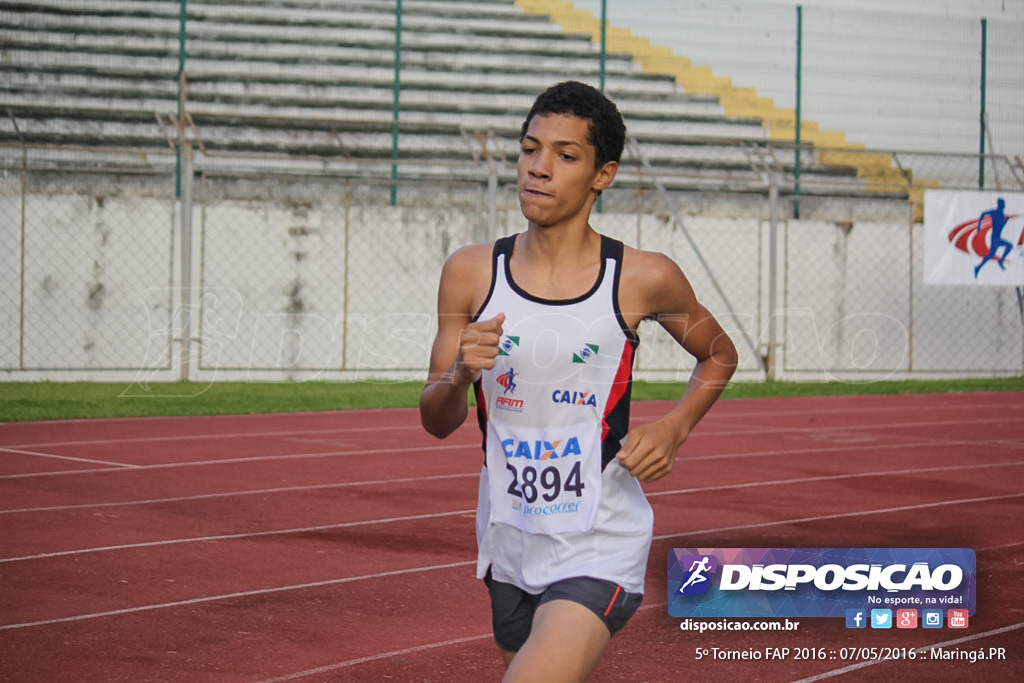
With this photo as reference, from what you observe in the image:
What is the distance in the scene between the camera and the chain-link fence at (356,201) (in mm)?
15672

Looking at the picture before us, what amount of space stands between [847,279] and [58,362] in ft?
33.8

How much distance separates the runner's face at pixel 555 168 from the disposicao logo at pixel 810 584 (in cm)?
222

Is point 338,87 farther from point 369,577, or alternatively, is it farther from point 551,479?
point 551,479

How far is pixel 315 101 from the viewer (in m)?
20.0

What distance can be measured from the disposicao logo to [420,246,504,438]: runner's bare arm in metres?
2.14

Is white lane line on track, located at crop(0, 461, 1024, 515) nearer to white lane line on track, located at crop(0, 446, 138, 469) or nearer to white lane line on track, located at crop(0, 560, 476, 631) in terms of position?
white lane line on track, located at crop(0, 446, 138, 469)

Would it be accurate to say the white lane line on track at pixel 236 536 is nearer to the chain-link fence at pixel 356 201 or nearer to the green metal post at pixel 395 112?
the chain-link fence at pixel 356 201

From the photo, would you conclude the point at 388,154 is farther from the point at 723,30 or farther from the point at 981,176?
the point at 981,176

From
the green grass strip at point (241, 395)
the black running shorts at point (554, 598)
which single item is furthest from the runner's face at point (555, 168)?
the green grass strip at point (241, 395)

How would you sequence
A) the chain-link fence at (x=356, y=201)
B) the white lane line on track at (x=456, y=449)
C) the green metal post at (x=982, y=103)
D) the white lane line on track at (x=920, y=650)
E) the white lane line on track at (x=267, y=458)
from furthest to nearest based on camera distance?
the green metal post at (x=982, y=103) < the chain-link fence at (x=356, y=201) < the white lane line on track at (x=456, y=449) < the white lane line on track at (x=267, y=458) < the white lane line on track at (x=920, y=650)

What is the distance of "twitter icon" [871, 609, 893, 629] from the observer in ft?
17.1

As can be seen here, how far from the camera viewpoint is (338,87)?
2048 cm

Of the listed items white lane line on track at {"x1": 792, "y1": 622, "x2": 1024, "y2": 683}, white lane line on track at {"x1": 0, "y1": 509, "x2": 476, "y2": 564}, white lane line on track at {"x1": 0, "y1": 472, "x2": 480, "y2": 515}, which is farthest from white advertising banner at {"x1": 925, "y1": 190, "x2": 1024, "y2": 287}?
white lane line on track at {"x1": 792, "y1": 622, "x2": 1024, "y2": 683}

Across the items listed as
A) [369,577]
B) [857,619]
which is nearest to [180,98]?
[369,577]
